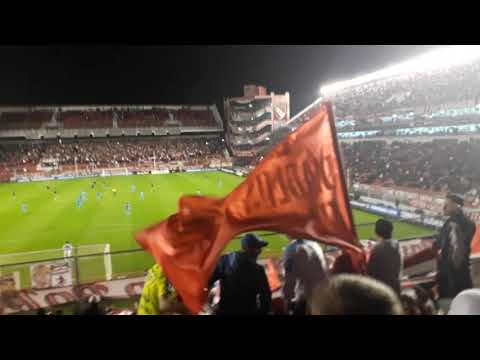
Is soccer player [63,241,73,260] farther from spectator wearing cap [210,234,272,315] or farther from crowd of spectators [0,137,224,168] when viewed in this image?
spectator wearing cap [210,234,272,315]

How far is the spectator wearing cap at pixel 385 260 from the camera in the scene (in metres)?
3.30

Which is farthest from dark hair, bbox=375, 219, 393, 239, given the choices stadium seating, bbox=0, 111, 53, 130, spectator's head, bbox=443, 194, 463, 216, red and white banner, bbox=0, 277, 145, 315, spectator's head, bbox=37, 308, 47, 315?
stadium seating, bbox=0, 111, 53, 130

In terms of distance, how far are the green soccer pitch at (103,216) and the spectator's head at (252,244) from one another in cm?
9

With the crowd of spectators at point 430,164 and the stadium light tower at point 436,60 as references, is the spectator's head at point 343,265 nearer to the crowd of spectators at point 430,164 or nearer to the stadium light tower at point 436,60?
the crowd of spectators at point 430,164

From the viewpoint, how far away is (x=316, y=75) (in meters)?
3.43

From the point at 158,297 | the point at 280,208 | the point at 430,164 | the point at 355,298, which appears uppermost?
the point at 430,164

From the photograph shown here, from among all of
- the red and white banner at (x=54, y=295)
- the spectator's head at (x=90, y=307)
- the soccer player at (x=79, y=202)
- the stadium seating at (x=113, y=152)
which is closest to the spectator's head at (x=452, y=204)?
the stadium seating at (x=113, y=152)

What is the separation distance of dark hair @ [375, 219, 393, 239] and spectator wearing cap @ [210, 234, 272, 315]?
4.22ft

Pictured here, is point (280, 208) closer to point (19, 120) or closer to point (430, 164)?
point (430, 164)

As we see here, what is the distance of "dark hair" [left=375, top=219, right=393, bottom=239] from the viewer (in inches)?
132

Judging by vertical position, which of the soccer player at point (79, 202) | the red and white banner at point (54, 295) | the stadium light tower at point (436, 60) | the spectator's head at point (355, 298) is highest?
the stadium light tower at point (436, 60)

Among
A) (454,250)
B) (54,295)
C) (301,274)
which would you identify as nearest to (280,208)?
(301,274)

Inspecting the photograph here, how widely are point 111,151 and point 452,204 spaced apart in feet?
13.6

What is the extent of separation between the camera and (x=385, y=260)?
332 centimetres
